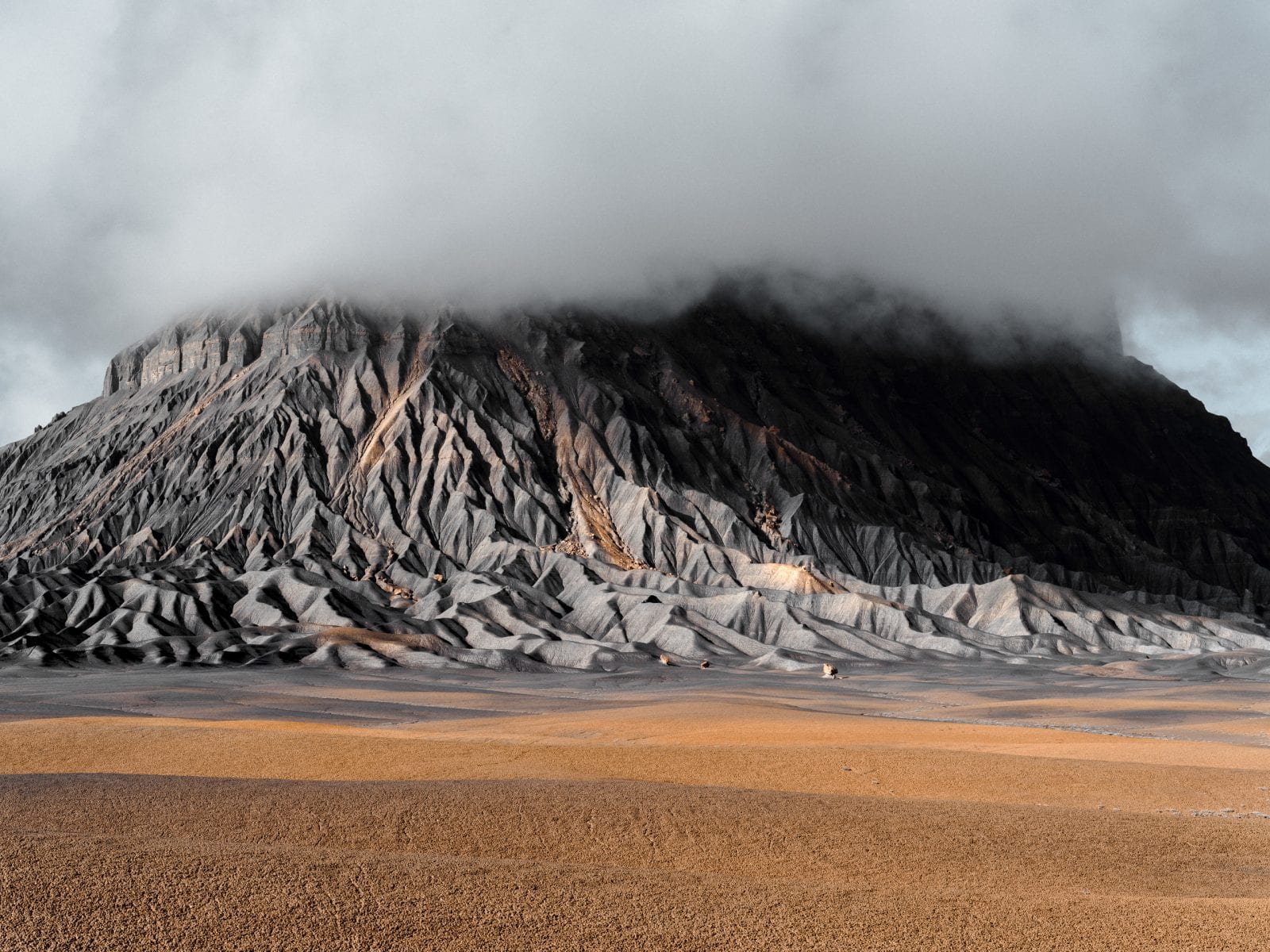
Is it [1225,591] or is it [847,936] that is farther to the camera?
[1225,591]

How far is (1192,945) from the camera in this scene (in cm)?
1452

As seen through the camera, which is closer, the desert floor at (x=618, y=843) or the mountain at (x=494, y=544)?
the desert floor at (x=618, y=843)

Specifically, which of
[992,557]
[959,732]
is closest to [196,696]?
[959,732]

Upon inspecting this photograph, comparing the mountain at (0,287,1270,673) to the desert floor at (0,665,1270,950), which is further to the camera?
the mountain at (0,287,1270,673)

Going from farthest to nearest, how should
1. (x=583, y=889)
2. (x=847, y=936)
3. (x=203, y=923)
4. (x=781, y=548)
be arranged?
(x=781, y=548)
(x=583, y=889)
(x=847, y=936)
(x=203, y=923)

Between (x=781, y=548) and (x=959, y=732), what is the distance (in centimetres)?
12027

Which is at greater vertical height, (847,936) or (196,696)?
(847,936)

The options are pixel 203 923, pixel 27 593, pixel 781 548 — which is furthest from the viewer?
pixel 781 548

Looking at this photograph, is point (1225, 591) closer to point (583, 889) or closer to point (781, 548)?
point (781, 548)

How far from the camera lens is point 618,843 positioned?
20094 mm

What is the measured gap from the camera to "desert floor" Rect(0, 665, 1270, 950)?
13.6 metres

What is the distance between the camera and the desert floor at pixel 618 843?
44.5ft

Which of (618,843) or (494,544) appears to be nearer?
(618,843)

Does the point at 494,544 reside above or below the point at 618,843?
above
